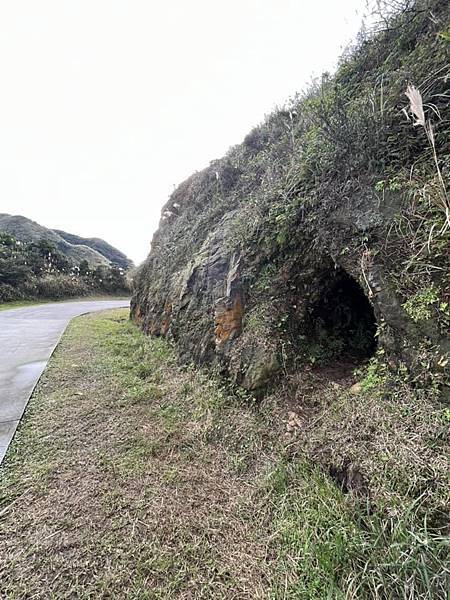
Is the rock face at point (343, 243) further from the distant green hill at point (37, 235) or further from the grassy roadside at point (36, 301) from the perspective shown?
the distant green hill at point (37, 235)

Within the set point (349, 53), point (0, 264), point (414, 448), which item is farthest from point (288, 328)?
point (0, 264)

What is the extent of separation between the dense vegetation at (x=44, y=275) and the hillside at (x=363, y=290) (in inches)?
629

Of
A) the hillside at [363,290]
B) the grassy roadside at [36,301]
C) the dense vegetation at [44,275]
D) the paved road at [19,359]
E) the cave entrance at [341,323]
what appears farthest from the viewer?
the dense vegetation at [44,275]

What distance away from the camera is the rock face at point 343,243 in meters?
1.94

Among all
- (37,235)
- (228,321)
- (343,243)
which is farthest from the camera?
(37,235)

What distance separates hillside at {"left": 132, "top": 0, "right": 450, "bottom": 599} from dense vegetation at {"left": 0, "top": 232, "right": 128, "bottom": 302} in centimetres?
1598

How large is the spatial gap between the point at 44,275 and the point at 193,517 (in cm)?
1945

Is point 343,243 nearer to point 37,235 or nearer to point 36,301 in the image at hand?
point 36,301

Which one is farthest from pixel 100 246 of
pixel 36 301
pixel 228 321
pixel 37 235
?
pixel 228 321

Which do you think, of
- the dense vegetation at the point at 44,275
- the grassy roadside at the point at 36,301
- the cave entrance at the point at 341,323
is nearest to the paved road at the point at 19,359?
the cave entrance at the point at 341,323

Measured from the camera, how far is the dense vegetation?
50.9ft

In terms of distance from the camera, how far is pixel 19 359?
4977 mm

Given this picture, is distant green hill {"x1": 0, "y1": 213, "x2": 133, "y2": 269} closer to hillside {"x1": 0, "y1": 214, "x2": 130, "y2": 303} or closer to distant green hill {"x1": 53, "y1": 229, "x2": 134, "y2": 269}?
distant green hill {"x1": 53, "y1": 229, "x2": 134, "y2": 269}

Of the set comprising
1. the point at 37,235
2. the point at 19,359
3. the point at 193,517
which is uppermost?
the point at 37,235
